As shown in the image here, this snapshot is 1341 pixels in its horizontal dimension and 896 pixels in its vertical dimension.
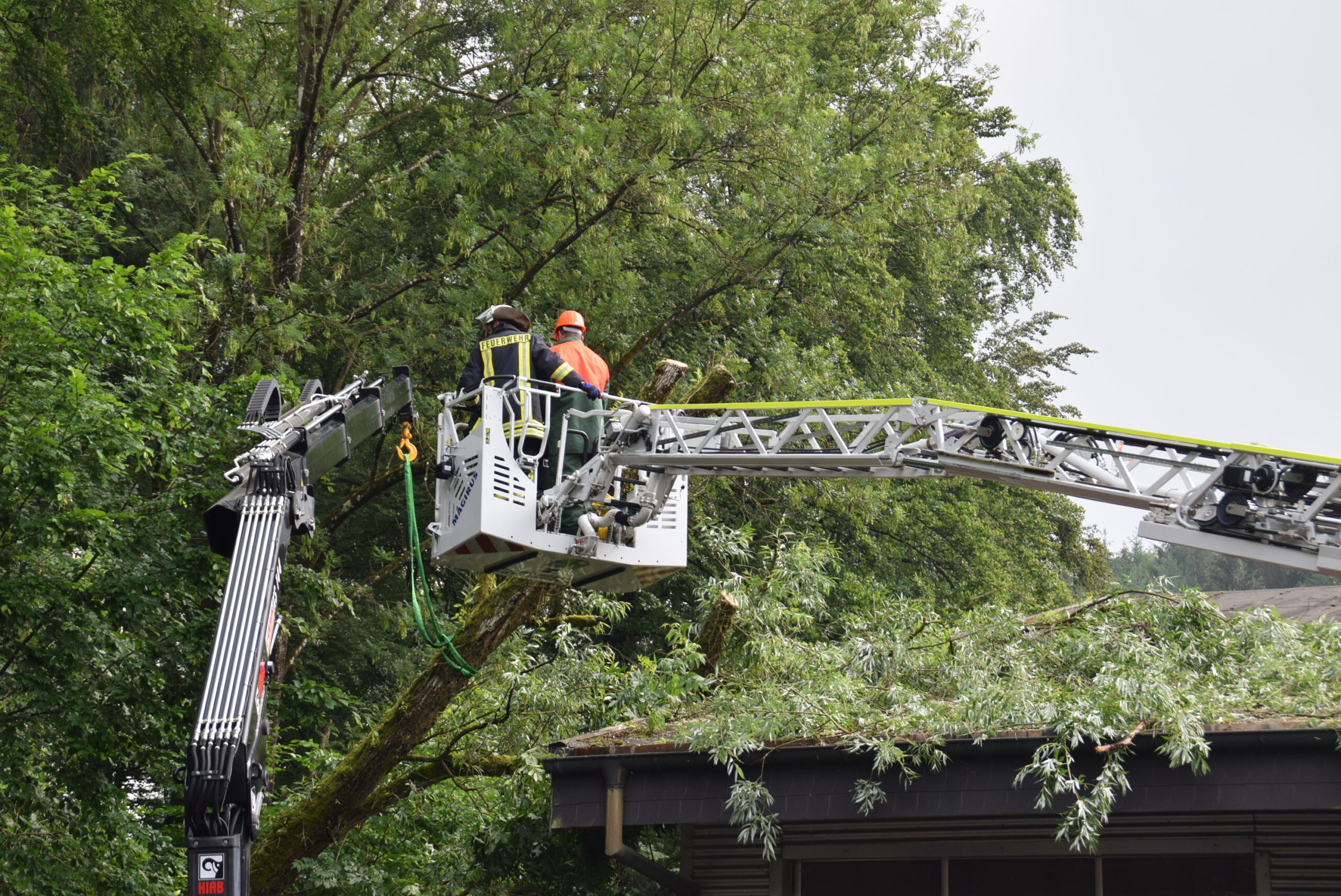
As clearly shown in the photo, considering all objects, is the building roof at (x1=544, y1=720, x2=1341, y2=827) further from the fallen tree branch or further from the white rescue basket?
the white rescue basket

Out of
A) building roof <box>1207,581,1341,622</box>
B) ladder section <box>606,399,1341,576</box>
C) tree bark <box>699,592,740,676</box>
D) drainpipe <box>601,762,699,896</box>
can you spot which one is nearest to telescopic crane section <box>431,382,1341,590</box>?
ladder section <box>606,399,1341,576</box>

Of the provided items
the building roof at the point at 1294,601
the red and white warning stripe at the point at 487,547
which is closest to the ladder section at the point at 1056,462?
the red and white warning stripe at the point at 487,547

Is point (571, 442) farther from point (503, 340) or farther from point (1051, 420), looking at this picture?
point (1051, 420)

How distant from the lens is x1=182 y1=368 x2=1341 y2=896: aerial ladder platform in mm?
6043

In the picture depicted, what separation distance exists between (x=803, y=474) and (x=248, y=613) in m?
3.03

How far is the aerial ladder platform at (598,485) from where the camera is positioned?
6043mm

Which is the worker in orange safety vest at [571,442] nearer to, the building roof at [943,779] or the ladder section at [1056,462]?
the ladder section at [1056,462]

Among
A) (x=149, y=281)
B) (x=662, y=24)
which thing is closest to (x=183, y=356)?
(x=149, y=281)

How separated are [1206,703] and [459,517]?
174 inches

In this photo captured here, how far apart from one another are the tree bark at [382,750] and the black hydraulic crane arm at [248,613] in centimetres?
256

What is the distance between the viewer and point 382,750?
10.7 m

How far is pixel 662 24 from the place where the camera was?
1625 centimetres

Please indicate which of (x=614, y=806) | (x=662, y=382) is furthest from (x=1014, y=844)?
(x=662, y=382)

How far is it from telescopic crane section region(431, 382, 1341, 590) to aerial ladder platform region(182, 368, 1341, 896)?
0.01m
